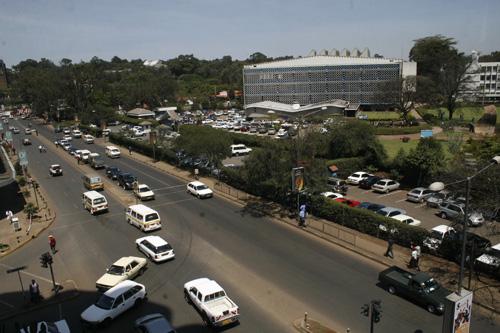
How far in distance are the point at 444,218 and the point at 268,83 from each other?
9037cm

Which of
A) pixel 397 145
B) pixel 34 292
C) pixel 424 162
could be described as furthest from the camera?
pixel 397 145

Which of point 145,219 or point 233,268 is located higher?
point 145,219

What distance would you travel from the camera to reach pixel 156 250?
23516 millimetres

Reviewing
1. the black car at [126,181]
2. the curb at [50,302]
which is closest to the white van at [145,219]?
the curb at [50,302]

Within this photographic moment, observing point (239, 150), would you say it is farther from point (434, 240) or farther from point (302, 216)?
point (434, 240)

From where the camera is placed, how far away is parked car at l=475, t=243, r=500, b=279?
20.5 meters

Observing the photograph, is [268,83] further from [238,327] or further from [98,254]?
[238,327]

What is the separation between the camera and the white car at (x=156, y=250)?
2348 cm

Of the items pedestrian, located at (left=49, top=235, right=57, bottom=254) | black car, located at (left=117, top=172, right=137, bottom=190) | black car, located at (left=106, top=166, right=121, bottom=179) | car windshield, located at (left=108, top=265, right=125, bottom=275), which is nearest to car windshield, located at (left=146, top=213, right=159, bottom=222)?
pedestrian, located at (left=49, top=235, right=57, bottom=254)

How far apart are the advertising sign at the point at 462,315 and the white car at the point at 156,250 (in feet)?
52.7

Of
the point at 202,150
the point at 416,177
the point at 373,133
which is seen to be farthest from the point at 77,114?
the point at 416,177

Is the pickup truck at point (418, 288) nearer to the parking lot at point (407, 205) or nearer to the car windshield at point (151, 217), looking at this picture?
the parking lot at point (407, 205)

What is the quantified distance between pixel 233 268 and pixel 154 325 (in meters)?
7.84

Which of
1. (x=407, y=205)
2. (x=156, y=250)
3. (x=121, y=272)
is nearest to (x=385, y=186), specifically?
(x=407, y=205)
